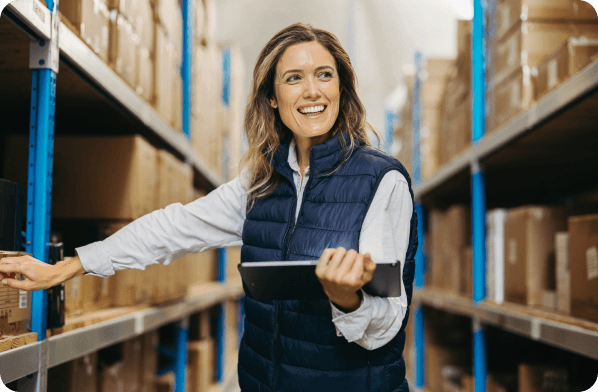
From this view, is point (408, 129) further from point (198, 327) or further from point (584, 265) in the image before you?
point (584, 265)

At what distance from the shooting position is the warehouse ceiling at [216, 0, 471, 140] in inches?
209

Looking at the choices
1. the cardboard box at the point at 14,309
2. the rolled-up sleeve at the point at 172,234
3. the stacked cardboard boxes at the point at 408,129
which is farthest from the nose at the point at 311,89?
the stacked cardboard boxes at the point at 408,129

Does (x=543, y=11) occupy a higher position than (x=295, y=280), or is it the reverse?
(x=543, y=11)

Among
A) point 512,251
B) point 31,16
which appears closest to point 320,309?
point 31,16

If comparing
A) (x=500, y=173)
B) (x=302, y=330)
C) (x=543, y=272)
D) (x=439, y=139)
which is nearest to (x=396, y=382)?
(x=302, y=330)

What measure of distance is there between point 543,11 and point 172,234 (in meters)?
1.54

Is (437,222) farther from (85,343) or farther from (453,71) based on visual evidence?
(85,343)

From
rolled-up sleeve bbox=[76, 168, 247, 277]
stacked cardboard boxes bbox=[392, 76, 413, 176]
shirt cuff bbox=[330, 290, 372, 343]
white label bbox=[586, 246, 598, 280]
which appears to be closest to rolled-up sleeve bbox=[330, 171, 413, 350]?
shirt cuff bbox=[330, 290, 372, 343]

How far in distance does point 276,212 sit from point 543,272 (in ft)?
3.89

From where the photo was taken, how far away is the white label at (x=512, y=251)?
1999 mm

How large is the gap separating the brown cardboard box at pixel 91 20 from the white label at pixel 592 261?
1480 millimetres

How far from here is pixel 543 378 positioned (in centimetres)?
187

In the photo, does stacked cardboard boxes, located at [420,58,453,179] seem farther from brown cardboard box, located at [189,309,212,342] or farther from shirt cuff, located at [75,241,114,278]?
shirt cuff, located at [75,241,114,278]

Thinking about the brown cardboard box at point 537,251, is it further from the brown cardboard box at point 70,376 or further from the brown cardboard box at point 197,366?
the brown cardboard box at point 197,366
